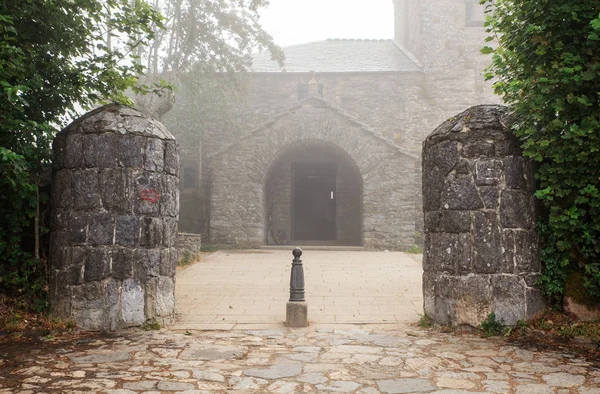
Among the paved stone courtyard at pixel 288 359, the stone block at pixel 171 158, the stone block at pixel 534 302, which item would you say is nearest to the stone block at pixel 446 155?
the stone block at pixel 534 302

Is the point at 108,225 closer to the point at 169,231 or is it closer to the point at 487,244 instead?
the point at 169,231

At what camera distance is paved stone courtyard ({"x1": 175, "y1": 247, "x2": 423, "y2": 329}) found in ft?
20.7

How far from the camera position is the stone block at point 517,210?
530 cm

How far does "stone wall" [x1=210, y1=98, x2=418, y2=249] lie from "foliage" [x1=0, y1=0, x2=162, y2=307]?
10.5m

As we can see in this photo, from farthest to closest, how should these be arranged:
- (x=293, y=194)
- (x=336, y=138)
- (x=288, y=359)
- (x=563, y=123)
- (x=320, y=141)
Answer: (x=293, y=194) < (x=320, y=141) < (x=336, y=138) < (x=563, y=123) < (x=288, y=359)

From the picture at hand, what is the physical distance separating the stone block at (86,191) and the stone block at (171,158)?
78cm

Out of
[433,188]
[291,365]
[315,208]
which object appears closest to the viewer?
[291,365]

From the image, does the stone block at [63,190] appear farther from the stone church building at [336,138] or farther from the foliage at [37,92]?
the stone church building at [336,138]

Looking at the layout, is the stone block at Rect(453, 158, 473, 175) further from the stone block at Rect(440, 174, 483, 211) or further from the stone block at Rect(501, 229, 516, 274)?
the stone block at Rect(501, 229, 516, 274)

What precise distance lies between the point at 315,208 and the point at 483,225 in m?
17.6

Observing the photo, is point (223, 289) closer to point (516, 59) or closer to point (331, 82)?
point (516, 59)

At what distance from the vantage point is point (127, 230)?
216 inches

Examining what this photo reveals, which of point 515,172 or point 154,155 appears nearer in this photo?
point 515,172

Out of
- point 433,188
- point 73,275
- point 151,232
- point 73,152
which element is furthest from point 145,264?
point 433,188
